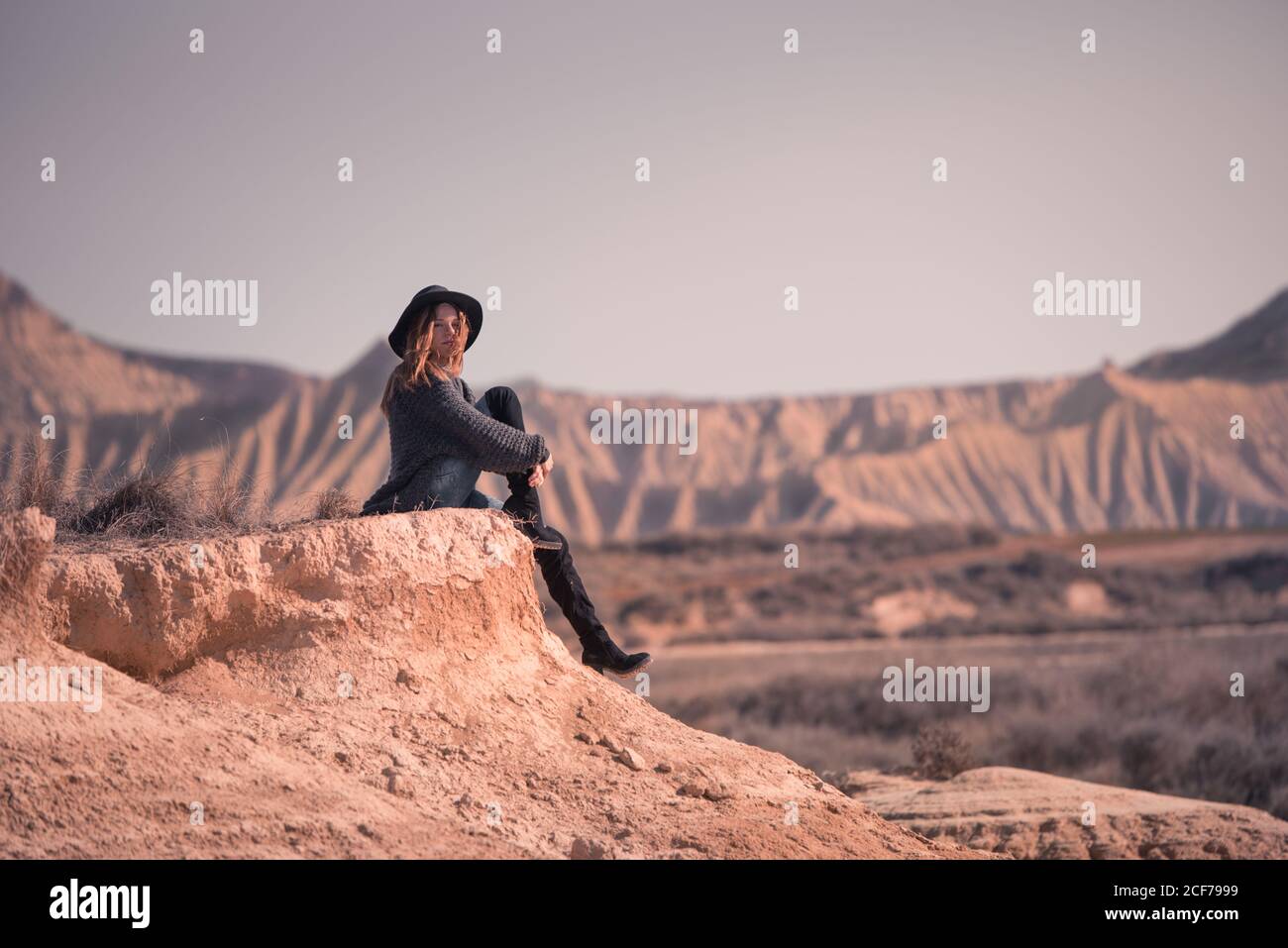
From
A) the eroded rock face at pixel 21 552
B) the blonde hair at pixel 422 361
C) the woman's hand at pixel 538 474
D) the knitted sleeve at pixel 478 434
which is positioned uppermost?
the blonde hair at pixel 422 361

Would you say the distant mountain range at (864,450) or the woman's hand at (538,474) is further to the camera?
the distant mountain range at (864,450)

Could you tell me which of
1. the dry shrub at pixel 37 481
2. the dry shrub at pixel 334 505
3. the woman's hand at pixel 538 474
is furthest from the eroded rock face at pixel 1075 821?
the dry shrub at pixel 37 481

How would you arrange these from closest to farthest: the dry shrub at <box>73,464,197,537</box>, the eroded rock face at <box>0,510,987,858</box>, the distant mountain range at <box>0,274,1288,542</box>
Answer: the eroded rock face at <box>0,510,987,858</box>, the dry shrub at <box>73,464,197,537</box>, the distant mountain range at <box>0,274,1288,542</box>

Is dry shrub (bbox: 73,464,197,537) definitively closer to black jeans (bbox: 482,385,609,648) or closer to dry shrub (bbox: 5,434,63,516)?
dry shrub (bbox: 5,434,63,516)

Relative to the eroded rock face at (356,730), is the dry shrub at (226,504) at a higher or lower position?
higher

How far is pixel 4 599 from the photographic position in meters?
4.86

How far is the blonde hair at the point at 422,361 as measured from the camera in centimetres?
614

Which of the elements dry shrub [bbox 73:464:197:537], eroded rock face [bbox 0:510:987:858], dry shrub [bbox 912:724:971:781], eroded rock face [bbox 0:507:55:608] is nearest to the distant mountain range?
dry shrub [bbox 912:724:971:781]

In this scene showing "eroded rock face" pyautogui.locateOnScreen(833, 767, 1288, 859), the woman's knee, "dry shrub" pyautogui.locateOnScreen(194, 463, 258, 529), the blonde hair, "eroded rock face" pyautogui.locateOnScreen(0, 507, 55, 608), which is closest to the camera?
"eroded rock face" pyautogui.locateOnScreen(0, 507, 55, 608)

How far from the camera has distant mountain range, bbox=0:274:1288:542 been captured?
249ft

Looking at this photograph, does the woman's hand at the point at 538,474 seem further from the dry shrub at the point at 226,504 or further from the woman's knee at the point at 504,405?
the dry shrub at the point at 226,504

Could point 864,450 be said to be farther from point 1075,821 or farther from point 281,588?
point 281,588

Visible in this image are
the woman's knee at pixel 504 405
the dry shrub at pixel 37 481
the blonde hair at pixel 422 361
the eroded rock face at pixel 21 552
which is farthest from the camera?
the woman's knee at pixel 504 405
